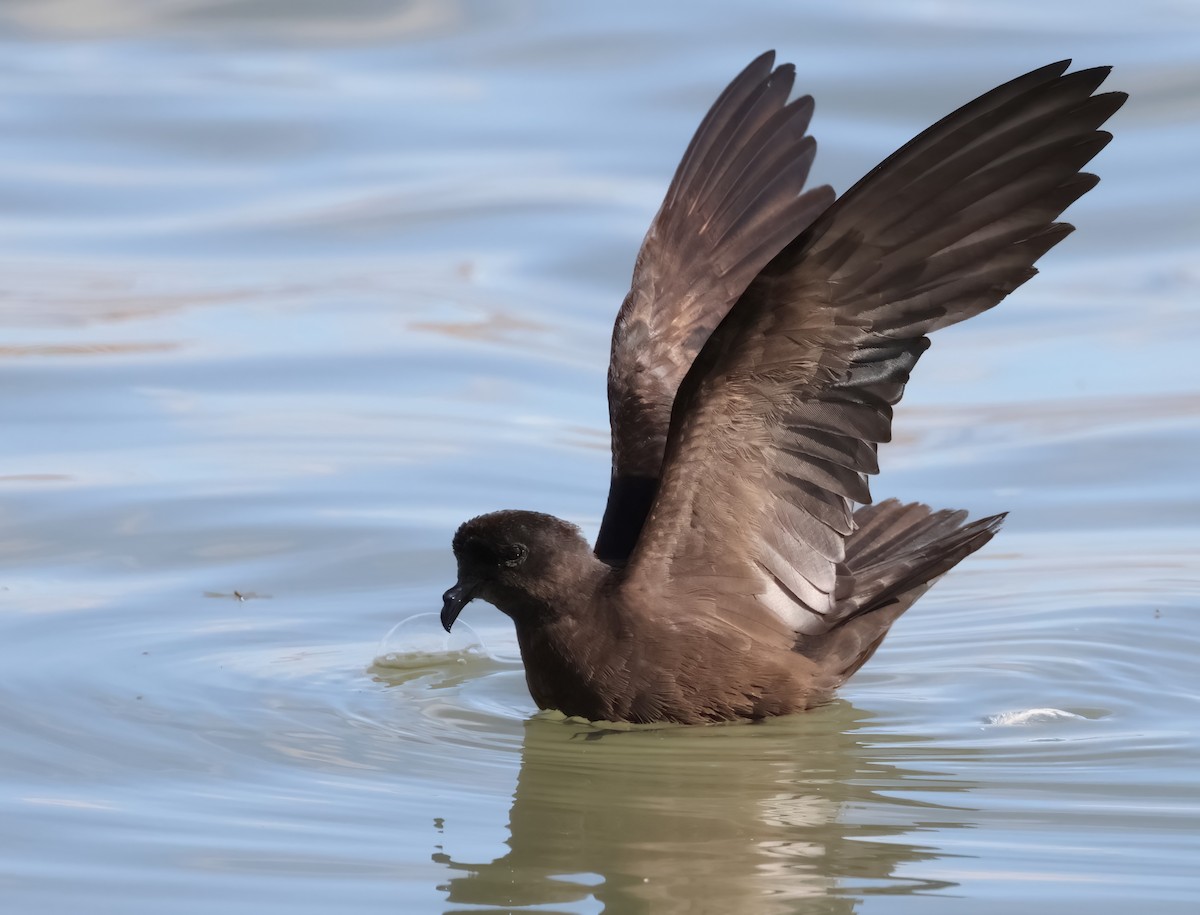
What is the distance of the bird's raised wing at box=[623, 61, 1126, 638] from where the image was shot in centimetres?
566

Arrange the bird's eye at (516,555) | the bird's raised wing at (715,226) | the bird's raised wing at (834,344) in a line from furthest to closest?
1. the bird's raised wing at (715,226)
2. the bird's eye at (516,555)
3. the bird's raised wing at (834,344)

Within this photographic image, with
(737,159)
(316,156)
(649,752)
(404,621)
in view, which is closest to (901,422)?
(737,159)

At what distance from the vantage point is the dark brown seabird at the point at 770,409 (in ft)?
18.8

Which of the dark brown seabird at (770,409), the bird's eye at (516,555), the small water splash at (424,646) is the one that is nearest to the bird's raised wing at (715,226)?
the dark brown seabird at (770,409)

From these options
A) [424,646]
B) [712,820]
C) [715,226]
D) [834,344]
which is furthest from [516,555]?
[715,226]

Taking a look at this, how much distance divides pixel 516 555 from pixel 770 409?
3.40ft

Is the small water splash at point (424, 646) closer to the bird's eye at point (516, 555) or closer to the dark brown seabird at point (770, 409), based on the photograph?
the dark brown seabird at point (770, 409)

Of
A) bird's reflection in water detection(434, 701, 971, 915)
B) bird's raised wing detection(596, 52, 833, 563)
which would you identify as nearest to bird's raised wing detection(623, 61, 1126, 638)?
bird's reflection in water detection(434, 701, 971, 915)

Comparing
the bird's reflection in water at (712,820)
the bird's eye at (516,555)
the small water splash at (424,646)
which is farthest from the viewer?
the small water splash at (424,646)

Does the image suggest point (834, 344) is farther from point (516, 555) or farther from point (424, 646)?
point (424, 646)

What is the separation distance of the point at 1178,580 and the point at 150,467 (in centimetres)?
429

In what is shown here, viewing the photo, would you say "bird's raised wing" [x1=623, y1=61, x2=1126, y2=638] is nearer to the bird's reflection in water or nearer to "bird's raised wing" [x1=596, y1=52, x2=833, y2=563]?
the bird's reflection in water

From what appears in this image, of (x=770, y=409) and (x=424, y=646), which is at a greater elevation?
(x=770, y=409)

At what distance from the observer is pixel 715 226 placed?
26.8 feet
